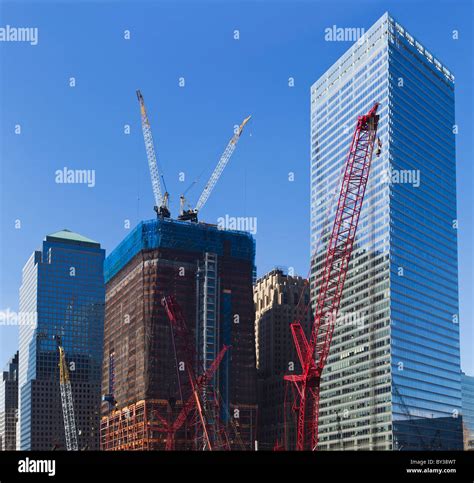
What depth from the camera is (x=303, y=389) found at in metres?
140

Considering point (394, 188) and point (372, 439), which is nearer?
point (372, 439)

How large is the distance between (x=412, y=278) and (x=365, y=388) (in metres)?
25.3

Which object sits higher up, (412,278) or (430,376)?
(412,278)
